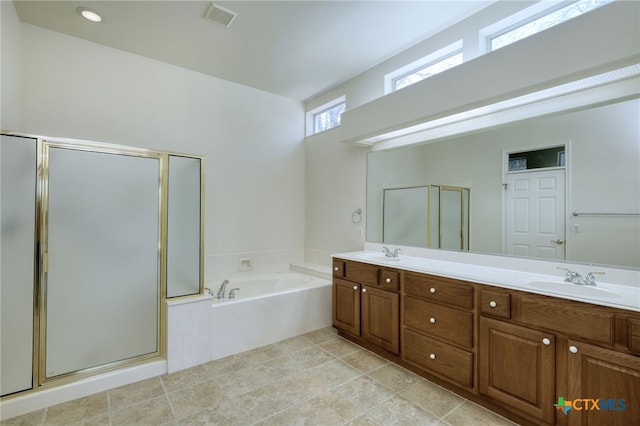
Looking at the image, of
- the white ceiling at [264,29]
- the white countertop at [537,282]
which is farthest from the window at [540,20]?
the white countertop at [537,282]

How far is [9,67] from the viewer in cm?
234

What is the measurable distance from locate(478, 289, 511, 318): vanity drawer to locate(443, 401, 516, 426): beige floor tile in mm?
667

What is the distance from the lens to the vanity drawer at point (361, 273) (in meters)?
2.75

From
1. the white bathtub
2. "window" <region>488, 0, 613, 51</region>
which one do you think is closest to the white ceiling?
"window" <region>488, 0, 613, 51</region>

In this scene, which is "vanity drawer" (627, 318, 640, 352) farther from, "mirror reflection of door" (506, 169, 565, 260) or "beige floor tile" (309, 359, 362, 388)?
"beige floor tile" (309, 359, 362, 388)

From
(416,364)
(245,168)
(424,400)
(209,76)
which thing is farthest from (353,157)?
(424,400)

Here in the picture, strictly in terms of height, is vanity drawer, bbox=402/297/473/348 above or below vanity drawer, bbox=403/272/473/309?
below

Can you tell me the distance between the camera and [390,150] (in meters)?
3.35

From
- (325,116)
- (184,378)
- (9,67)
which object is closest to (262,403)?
(184,378)

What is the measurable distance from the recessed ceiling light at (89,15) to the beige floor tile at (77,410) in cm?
311

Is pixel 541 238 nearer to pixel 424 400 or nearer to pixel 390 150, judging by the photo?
pixel 424 400

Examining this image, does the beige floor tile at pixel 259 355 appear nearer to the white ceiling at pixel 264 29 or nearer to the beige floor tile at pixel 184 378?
the beige floor tile at pixel 184 378

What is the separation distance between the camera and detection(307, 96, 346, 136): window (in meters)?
4.11

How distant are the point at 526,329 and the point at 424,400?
878 millimetres
